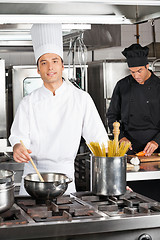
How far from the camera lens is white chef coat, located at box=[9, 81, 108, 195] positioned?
2.53 meters

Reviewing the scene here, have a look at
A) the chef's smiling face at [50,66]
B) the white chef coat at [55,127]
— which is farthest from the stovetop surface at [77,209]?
the chef's smiling face at [50,66]

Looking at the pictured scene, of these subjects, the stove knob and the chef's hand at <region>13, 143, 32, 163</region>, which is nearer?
the stove knob

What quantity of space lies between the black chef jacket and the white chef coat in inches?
47.9

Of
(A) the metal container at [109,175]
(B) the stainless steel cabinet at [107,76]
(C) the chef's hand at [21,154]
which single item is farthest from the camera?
(B) the stainless steel cabinet at [107,76]

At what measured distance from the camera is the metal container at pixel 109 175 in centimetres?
193

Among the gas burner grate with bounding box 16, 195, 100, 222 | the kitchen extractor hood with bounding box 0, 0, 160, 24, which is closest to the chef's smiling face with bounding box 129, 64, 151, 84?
the kitchen extractor hood with bounding box 0, 0, 160, 24

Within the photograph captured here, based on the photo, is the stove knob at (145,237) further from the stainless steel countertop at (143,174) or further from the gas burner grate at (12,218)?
the stainless steel countertop at (143,174)

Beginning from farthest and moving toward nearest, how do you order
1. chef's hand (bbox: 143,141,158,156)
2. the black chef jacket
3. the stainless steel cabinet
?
the stainless steel cabinet
the black chef jacket
chef's hand (bbox: 143,141,158,156)

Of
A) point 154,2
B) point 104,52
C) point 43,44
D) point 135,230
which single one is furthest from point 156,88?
point 104,52

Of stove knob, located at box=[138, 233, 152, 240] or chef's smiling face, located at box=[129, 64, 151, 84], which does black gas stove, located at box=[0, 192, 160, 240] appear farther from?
chef's smiling face, located at box=[129, 64, 151, 84]

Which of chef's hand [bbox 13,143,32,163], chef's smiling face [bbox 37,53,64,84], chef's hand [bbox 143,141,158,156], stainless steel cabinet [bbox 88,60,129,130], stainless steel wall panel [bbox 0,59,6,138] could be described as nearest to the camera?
chef's hand [bbox 13,143,32,163]

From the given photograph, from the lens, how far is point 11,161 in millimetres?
3705

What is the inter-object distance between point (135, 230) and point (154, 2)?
1013mm

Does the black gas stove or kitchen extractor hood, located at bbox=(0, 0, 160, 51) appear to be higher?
kitchen extractor hood, located at bbox=(0, 0, 160, 51)
